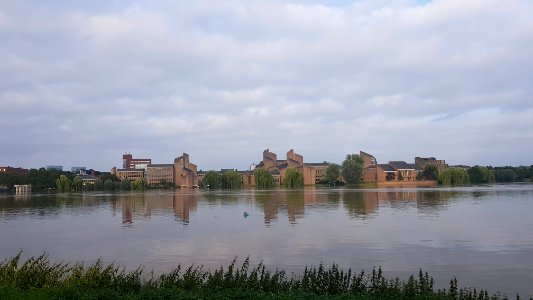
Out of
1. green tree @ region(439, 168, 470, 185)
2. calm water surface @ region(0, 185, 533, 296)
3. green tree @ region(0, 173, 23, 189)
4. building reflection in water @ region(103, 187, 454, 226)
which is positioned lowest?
calm water surface @ region(0, 185, 533, 296)

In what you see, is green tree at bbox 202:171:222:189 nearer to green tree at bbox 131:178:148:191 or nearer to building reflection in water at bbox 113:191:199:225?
green tree at bbox 131:178:148:191

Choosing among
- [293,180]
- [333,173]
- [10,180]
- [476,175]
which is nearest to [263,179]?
[293,180]

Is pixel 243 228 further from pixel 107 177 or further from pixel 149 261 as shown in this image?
pixel 107 177

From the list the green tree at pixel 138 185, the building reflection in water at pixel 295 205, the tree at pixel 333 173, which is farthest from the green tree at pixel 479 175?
the green tree at pixel 138 185

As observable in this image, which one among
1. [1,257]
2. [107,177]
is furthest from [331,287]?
[107,177]

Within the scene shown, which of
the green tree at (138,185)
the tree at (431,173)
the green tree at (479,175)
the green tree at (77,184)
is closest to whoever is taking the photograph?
the tree at (431,173)

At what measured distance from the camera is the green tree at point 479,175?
151m

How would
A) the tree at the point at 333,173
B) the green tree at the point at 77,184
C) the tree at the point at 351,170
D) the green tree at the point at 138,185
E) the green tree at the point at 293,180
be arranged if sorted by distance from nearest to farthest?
the green tree at the point at 293,180, the green tree at the point at 77,184, the green tree at the point at 138,185, the tree at the point at 351,170, the tree at the point at 333,173

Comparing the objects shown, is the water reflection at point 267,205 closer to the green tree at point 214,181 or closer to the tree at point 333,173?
the green tree at point 214,181

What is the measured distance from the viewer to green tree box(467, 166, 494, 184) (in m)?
151

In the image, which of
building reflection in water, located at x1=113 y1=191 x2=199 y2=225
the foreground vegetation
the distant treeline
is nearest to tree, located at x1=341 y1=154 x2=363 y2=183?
the distant treeline

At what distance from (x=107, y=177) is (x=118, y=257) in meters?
164

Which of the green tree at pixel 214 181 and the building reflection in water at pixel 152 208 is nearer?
the building reflection in water at pixel 152 208

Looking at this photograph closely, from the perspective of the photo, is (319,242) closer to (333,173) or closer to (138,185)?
(138,185)
